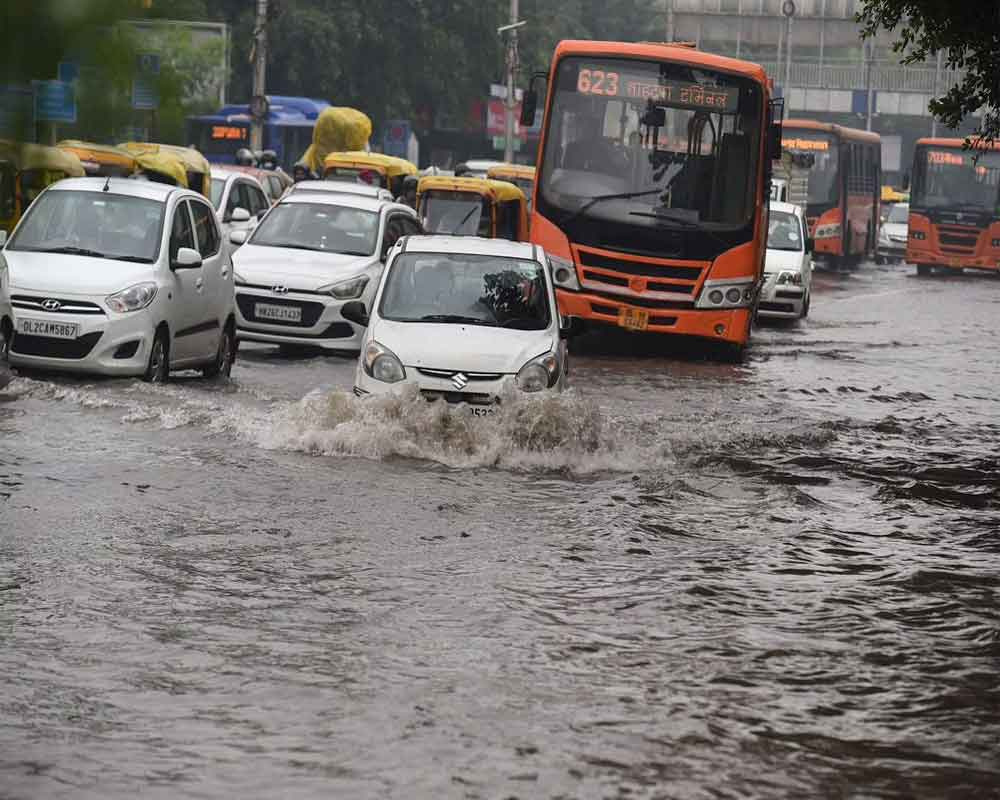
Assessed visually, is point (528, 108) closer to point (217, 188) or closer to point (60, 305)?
point (60, 305)

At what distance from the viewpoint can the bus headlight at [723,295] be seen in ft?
67.1

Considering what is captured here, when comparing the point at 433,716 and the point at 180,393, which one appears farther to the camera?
the point at 180,393

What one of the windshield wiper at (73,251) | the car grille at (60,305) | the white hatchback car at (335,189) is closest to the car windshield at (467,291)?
the car grille at (60,305)

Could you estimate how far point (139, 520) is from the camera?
9.62m

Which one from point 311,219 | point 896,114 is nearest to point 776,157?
point 311,219

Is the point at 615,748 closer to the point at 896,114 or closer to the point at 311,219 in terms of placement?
the point at 311,219

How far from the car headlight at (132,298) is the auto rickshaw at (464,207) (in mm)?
13057

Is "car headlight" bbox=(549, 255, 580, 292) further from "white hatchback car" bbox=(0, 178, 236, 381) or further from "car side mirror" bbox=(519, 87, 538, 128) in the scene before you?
"white hatchback car" bbox=(0, 178, 236, 381)

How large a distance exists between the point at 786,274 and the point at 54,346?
1675cm

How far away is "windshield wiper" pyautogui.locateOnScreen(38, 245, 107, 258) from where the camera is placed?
14625 mm

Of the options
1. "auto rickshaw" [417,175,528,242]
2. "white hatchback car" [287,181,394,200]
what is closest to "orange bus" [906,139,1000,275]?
"auto rickshaw" [417,175,528,242]

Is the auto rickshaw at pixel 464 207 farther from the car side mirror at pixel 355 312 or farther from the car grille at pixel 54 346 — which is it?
the car side mirror at pixel 355 312

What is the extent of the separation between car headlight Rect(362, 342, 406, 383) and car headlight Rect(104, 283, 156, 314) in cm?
244

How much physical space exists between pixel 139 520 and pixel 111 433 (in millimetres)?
2891
